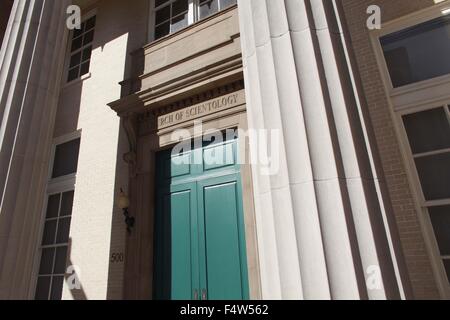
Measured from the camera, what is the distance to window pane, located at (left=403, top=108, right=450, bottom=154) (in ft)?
13.2

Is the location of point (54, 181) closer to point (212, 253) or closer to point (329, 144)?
point (212, 253)

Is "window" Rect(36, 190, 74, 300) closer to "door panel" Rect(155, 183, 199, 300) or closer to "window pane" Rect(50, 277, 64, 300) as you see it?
"window pane" Rect(50, 277, 64, 300)

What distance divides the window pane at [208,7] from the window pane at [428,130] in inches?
171

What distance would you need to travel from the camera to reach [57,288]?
253 inches

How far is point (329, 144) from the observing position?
2393 mm

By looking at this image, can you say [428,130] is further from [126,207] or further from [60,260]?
[60,260]

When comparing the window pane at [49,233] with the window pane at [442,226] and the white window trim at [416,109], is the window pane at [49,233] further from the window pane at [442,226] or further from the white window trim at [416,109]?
A: the window pane at [442,226]

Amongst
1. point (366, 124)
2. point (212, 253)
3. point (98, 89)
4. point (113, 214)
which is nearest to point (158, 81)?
point (98, 89)

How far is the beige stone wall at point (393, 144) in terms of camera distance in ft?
11.9

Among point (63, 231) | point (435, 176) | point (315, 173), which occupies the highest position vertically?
point (63, 231)

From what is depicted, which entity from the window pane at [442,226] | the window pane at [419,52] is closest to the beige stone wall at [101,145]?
the window pane at [442,226]

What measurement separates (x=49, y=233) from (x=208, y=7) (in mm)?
6139

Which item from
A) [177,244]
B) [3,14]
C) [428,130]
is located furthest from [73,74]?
[428,130]

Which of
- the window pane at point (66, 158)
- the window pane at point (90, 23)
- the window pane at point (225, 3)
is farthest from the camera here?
the window pane at point (90, 23)
